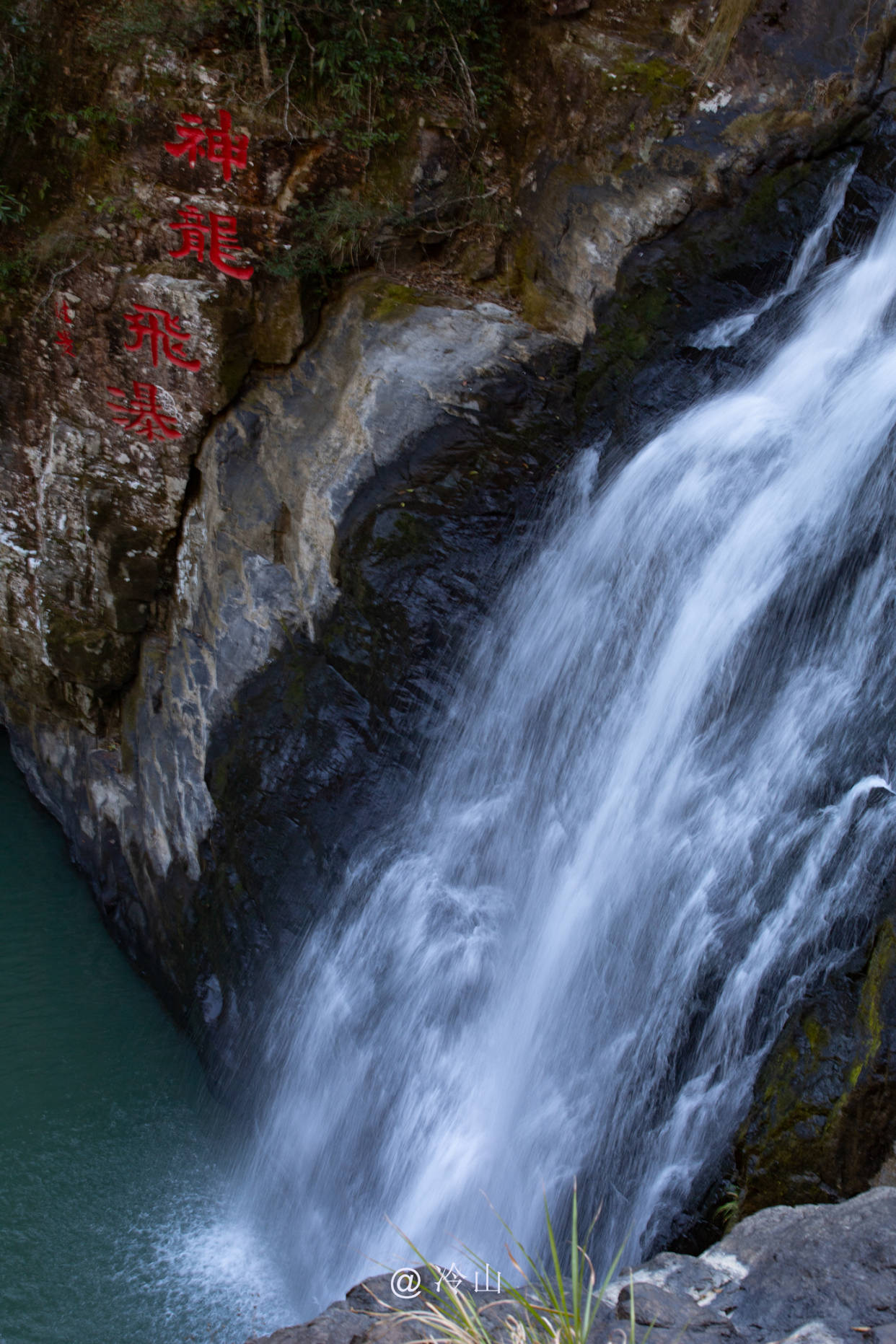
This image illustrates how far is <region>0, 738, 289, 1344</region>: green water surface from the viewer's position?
457cm

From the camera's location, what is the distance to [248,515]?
6.05m

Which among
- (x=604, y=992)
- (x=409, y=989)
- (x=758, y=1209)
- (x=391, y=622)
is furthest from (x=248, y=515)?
(x=758, y=1209)

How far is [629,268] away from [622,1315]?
16.6 feet

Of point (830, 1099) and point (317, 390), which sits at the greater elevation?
point (317, 390)

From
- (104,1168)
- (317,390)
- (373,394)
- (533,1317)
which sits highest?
(317,390)
